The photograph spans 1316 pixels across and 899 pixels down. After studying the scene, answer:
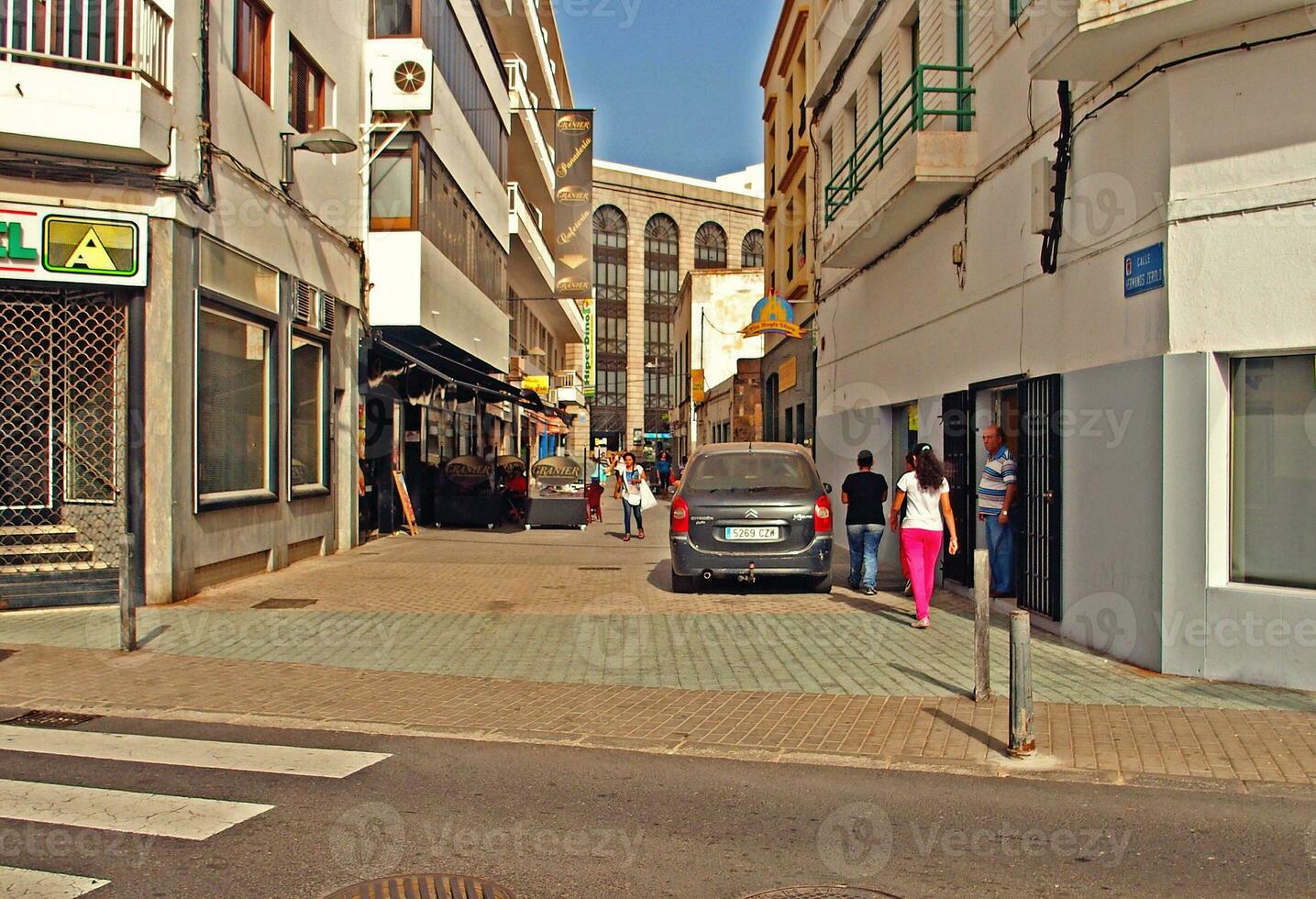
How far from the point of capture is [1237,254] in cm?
734

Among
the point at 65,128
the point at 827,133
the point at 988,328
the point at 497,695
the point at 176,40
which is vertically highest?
the point at 827,133

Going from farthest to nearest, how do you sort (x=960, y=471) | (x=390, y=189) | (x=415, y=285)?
(x=390, y=189) → (x=415, y=285) → (x=960, y=471)

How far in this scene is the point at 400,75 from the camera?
17.0 meters

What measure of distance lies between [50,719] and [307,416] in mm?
8883

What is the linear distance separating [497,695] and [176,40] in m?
7.50

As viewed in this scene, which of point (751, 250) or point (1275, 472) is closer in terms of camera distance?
point (1275, 472)

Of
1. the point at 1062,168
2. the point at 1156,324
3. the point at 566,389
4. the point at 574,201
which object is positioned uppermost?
the point at 574,201

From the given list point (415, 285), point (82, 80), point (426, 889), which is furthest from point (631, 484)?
point (426, 889)

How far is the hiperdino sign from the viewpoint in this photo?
10086 millimetres

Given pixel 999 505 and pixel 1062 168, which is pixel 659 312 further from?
pixel 1062 168

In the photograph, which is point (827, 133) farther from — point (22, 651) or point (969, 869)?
point (969, 869)

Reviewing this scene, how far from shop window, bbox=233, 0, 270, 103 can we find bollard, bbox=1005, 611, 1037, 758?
1065cm

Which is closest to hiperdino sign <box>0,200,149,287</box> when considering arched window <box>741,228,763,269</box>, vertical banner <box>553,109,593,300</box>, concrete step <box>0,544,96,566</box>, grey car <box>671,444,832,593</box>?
concrete step <box>0,544,96,566</box>

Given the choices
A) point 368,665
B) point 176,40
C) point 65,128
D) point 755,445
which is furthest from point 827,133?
point 368,665
